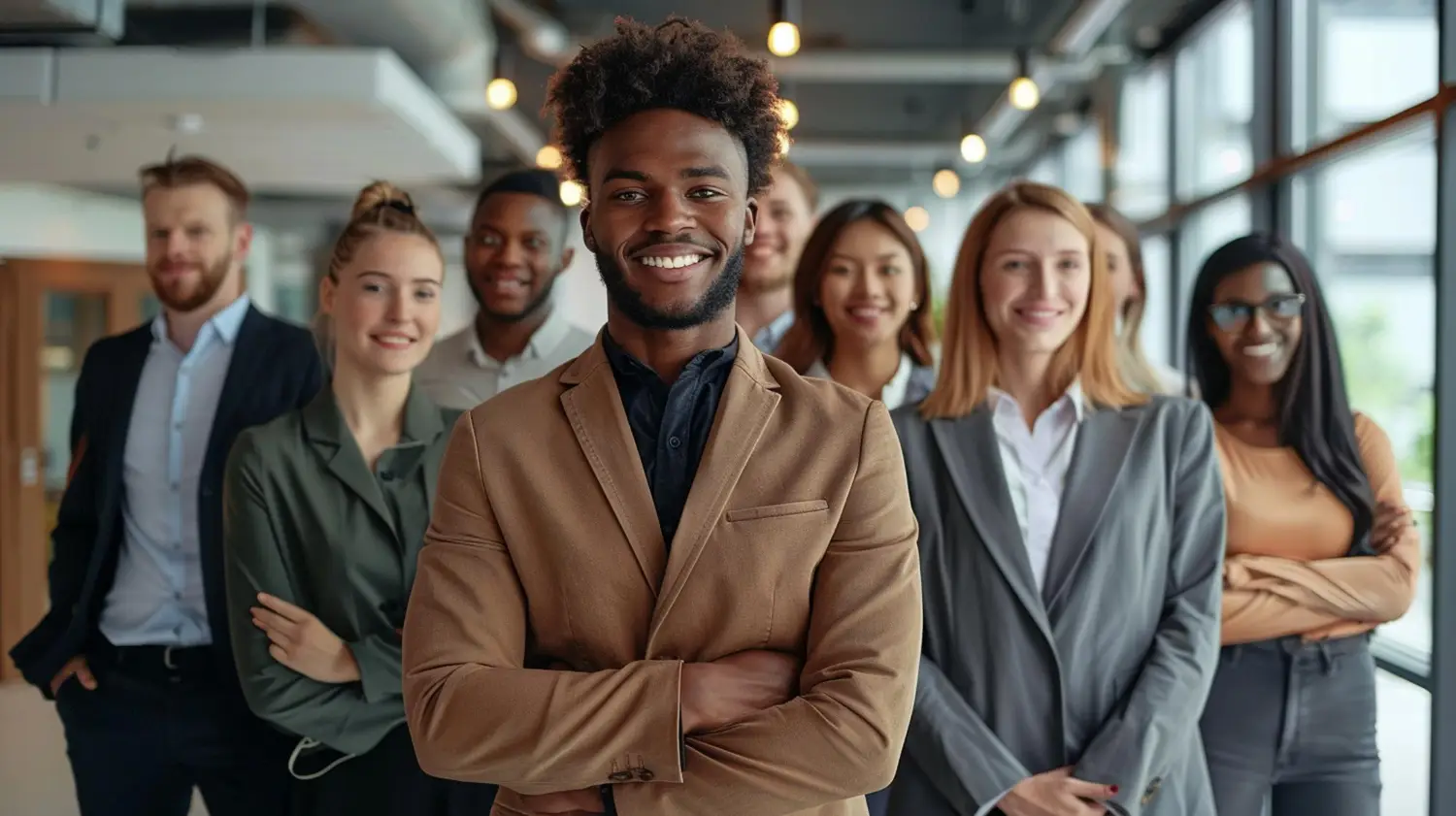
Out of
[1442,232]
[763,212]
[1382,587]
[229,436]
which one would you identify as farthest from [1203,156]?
[229,436]

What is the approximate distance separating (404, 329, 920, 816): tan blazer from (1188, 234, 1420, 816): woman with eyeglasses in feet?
4.41

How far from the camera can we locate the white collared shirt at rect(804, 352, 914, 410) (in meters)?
3.23

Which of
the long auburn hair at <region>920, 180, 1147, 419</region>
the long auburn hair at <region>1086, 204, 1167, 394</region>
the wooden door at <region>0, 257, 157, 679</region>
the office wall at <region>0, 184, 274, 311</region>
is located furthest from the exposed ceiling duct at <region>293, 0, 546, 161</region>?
the long auburn hair at <region>920, 180, 1147, 419</region>

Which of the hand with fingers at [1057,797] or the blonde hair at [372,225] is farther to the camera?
the blonde hair at [372,225]

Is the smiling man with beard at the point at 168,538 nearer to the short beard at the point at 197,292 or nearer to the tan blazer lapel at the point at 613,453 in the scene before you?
the short beard at the point at 197,292

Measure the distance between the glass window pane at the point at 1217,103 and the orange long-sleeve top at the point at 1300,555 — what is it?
358 centimetres

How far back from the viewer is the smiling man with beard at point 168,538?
2787 mm

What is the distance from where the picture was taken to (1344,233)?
510 cm

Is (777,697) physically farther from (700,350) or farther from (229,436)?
(229,436)

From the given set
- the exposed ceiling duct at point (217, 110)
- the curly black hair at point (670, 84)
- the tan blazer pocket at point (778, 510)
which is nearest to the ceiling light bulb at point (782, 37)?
the exposed ceiling duct at point (217, 110)

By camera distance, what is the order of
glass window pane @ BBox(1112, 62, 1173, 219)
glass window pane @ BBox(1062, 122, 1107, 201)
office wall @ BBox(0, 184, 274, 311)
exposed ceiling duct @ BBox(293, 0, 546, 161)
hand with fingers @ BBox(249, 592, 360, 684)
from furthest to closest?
glass window pane @ BBox(1062, 122, 1107, 201), office wall @ BBox(0, 184, 274, 311), glass window pane @ BBox(1112, 62, 1173, 219), exposed ceiling duct @ BBox(293, 0, 546, 161), hand with fingers @ BBox(249, 592, 360, 684)

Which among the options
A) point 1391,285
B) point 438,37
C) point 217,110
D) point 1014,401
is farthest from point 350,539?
point 438,37

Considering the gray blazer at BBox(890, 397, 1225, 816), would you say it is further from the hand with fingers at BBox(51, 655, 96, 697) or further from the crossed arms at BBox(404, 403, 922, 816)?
the hand with fingers at BBox(51, 655, 96, 697)

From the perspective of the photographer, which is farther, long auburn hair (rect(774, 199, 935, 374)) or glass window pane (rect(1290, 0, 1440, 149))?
glass window pane (rect(1290, 0, 1440, 149))
